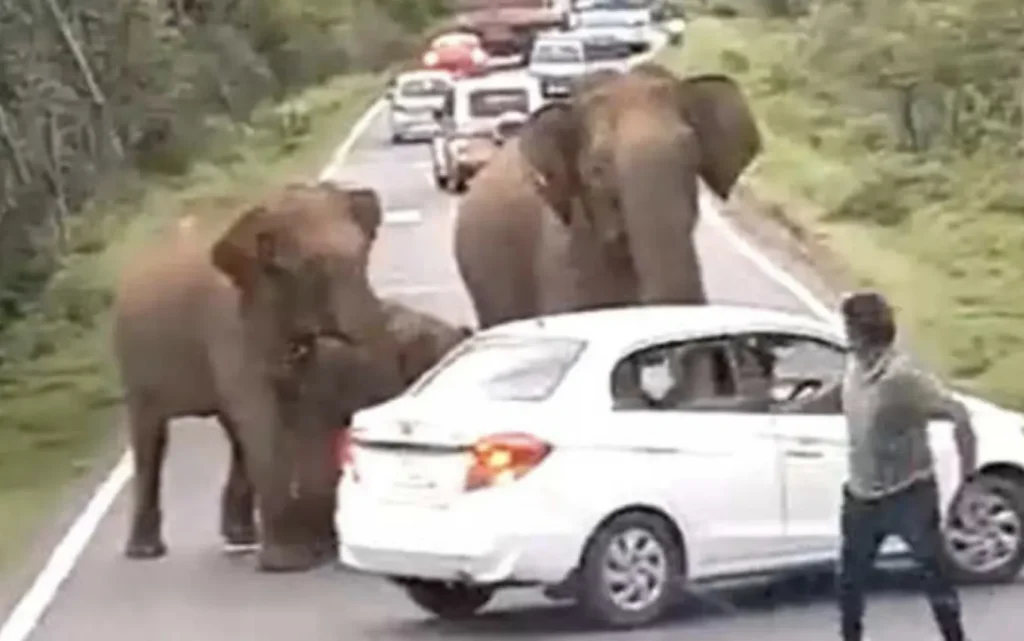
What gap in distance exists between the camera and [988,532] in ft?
57.9

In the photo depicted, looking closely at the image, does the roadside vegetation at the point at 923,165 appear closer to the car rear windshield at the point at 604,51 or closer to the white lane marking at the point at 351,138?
the white lane marking at the point at 351,138

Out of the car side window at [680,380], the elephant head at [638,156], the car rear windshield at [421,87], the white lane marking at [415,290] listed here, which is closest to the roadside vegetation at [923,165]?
the white lane marking at [415,290]

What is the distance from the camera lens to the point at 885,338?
14.1 meters

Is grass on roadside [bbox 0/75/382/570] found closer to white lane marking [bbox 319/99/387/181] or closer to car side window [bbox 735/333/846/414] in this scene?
white lane marking [bbox 319/99/387/181]

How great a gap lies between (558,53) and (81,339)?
4669cm

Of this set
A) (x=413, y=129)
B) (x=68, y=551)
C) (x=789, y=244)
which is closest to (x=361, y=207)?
(x=68, y=551)

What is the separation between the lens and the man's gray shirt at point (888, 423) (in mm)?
14078

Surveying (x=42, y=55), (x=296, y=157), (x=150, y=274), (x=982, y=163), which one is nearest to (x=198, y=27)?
(x=296, y=157)

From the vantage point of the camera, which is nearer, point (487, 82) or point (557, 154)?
point (557, 154)

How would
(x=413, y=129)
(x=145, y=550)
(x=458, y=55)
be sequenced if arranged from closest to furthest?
(x=145, y=550) → (x=413, y=129) → (x=458, y=55)

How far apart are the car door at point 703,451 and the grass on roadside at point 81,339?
17.0 ft

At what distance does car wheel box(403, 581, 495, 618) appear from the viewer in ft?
57.9

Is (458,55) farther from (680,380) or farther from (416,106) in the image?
(680,380)

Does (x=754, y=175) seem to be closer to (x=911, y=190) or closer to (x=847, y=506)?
(x=911, y=190)
